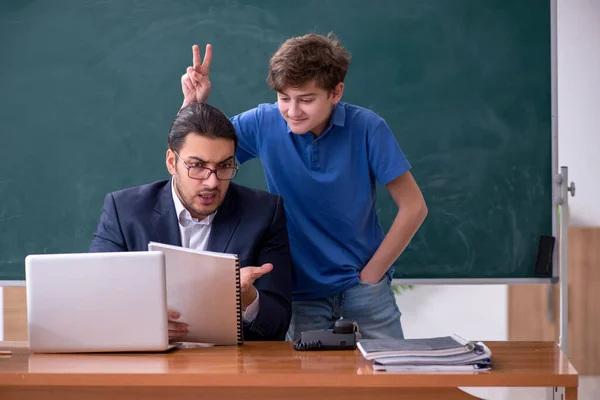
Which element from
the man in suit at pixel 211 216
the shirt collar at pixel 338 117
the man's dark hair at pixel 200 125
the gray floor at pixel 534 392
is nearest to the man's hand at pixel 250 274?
the man in suit at pixel 211 216

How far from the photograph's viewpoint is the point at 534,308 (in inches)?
153

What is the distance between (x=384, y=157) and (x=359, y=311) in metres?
0.54

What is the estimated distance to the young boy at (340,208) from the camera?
109 inches

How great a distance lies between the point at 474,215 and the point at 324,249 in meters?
0.87

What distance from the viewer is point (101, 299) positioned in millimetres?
2031

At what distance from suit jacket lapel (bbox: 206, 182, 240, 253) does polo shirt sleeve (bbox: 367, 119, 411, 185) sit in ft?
1.73

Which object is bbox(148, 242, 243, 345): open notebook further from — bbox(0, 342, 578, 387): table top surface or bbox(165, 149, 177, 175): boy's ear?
bbox(165, 149, 177, 175): boy's ear

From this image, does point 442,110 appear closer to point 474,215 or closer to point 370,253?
point 474,215

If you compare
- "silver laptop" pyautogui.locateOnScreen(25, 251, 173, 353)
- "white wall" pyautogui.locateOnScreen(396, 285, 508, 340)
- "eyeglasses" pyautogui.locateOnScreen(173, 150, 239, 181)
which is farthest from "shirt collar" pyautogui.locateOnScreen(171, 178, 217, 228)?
"white wall" pyautogui.locateOnScreen(396, 285, 508, 340)

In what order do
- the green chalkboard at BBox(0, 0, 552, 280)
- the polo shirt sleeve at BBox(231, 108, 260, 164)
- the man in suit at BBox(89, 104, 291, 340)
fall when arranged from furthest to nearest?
the green chalkboard at BBox(0, 0, 552, 280) < the polo shirt sleeve at BBox(231, 108, 260, 164) < the man in suit at BBox(89, 104, 291, 340)

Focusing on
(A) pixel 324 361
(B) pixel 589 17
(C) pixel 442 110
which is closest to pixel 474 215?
(C) pixel 442 110

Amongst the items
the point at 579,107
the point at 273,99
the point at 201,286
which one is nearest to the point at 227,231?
the point at 201,286

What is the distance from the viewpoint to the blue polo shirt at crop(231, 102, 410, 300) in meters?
2.79

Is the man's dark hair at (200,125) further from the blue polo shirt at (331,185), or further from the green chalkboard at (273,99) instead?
the green chalkboard at (273,99)
